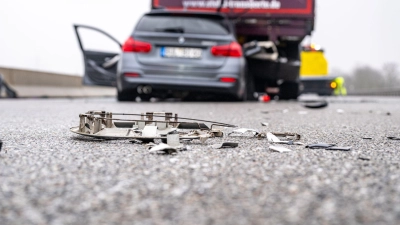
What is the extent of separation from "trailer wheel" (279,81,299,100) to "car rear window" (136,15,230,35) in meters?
3.94

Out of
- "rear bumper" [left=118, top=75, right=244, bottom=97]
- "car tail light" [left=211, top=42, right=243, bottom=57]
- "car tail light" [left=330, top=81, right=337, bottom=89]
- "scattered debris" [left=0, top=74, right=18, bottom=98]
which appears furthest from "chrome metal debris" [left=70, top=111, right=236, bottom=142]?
"car tail light" [left=330, top=81, right=337, bottom=89]

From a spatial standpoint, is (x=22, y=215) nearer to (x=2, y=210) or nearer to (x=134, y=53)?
(x=2, y=210)

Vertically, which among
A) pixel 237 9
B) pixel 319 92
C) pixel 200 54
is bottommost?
pixel 319 92

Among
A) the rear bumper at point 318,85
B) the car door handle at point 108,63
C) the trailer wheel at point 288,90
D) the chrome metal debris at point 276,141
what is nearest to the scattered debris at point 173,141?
the chrome metal debris at point 276,141

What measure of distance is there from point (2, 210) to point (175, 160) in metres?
1.04

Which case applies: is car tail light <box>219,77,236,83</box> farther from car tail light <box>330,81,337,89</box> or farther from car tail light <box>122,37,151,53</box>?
car tail light <box>330,81,337,89</box>

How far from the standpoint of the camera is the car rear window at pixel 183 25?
9492 millimetres

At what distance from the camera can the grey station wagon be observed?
9352 millimetres

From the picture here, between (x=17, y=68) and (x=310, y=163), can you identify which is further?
(x=17, y=68)

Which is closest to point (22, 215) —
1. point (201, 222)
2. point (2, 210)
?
point (2, 210)

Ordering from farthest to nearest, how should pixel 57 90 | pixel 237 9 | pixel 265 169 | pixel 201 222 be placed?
pixel 57 90
pixel 237 9
pixel 265 169
pixel 201 222

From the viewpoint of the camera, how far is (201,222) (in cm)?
144

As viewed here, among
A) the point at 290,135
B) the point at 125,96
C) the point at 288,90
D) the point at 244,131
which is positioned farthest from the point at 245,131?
the point at 288,90

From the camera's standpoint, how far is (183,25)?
31.5 feet
